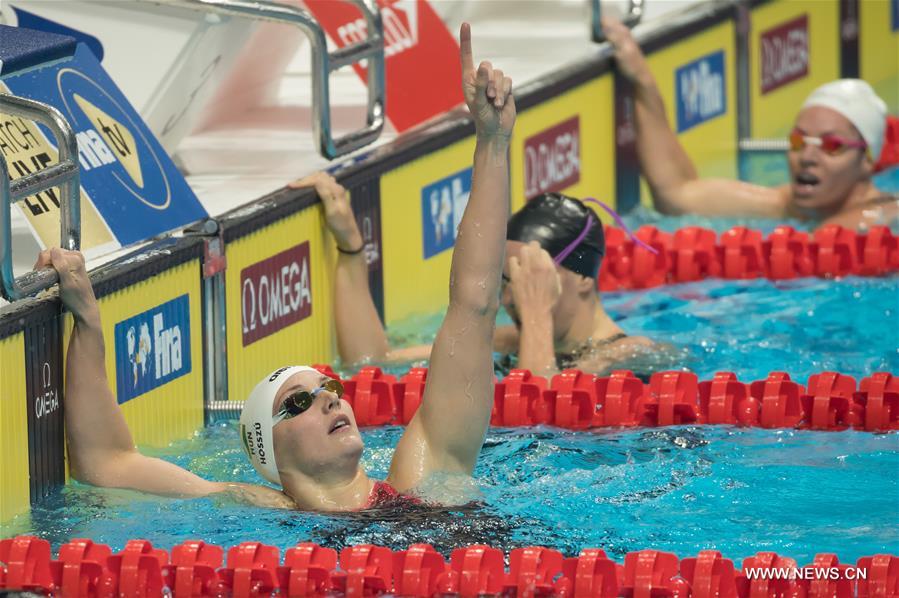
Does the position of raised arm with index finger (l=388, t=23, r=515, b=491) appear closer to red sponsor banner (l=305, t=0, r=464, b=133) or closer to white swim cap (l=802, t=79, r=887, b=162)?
red sponsor banner (l=305, t=0, r=464, b=133)

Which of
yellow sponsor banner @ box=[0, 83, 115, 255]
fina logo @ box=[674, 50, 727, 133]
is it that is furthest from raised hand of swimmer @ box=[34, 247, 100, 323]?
fina logo @ box=[674, 50, 727, 133]

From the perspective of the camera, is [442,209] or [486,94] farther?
[442,209]

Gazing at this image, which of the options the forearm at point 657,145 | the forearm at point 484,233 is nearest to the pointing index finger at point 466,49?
the forearm at point 484,233

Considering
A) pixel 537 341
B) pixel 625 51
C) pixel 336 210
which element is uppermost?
pixel 625 51

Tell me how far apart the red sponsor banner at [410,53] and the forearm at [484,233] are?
7.68 ft

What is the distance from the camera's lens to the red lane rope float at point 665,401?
4273 mm

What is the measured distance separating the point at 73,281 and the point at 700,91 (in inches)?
169

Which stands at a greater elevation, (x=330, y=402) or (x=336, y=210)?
(x=336, y=210)

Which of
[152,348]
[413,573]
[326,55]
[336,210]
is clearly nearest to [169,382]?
[152,348]

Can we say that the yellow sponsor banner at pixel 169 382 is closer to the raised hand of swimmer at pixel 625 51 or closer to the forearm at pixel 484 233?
the forearm at pixel 484 233

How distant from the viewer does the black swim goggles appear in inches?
139

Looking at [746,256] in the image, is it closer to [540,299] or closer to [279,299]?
[540,299]

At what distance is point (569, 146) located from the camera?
21.5ft

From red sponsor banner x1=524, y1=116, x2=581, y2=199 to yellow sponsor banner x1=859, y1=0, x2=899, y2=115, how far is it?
2555 mm
